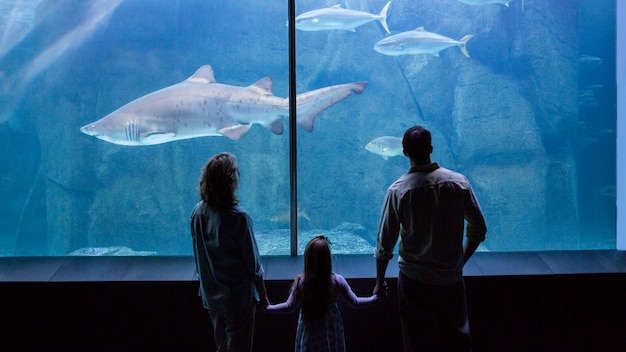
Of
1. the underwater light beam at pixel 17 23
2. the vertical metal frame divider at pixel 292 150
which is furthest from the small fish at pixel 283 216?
the underwater light beam at pixel 17 23

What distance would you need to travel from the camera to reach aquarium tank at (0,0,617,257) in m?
6.52

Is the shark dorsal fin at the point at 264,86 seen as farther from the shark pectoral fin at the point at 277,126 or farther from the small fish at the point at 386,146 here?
the small fish at the point at 386,146

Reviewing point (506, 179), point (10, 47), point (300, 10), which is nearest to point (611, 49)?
point (506, 179)

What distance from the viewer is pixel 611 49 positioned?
8.23 metres

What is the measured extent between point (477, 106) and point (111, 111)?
609 cm

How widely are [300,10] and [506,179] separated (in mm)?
4591

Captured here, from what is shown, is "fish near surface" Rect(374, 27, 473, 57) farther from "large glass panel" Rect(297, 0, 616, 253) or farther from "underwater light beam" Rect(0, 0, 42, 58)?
"underwater light beam" Rect(0, 0, 42, 58)

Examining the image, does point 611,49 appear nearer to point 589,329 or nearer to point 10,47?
point 589,329

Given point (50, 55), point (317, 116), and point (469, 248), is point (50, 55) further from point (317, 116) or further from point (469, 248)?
point (469, 248)

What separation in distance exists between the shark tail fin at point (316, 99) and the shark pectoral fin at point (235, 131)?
23.9 inches

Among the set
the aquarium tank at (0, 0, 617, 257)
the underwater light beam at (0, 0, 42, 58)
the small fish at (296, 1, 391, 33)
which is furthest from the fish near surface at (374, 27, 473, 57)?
the underwater light beam at (0, 0, 42, 58)

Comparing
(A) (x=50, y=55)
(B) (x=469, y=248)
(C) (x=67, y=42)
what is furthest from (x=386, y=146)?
(A) (x=50, y=55)

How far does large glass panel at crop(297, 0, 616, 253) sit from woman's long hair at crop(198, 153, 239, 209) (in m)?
5.82

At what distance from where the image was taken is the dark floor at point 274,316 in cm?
245
